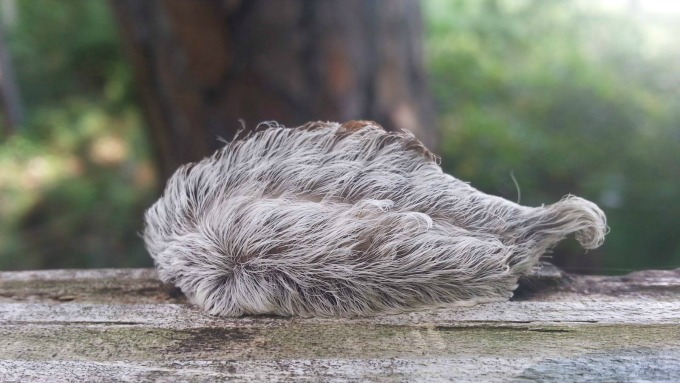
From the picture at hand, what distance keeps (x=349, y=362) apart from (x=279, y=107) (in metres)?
1.58

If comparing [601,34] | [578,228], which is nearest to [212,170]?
[578,228]

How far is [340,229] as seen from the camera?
842 mm

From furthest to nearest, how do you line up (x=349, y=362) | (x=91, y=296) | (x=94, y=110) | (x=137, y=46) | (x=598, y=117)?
1. (x=94, y=110)
2. (x=598, y=117)
3. (x=137, y=46)
4. (x=91, y=296)
5. (x=349, y=362)

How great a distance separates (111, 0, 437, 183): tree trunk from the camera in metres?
2.17

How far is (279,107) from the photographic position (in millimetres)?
2236

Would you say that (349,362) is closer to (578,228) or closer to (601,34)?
(578,228)

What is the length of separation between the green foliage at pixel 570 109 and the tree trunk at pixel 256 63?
559 mm

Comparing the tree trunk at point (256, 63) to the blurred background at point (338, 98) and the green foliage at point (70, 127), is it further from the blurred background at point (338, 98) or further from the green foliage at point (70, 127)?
the green foliage at point (70, 127)

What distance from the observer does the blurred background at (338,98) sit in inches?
87.8

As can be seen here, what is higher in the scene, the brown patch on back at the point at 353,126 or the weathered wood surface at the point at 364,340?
the brown patch on back at the point at 353,126

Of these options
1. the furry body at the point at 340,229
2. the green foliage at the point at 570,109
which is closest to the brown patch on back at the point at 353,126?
the furry body at the point at 340,229

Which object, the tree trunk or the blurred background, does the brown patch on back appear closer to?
the blurred background

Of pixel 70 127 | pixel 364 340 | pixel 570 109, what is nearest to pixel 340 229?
pixel 364 340

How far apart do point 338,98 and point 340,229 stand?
4.95 ft
